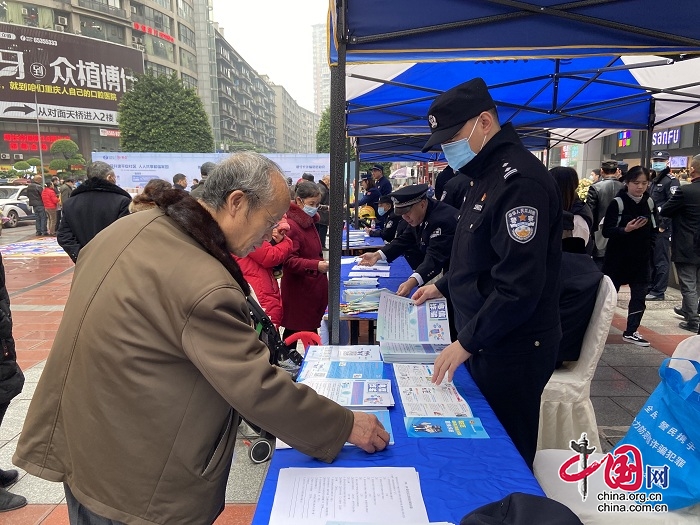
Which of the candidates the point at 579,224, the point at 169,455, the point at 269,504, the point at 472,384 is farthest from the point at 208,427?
the point at 579,224

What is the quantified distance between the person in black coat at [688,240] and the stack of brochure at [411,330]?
443 centimetres

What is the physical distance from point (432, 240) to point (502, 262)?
2169 millimetres

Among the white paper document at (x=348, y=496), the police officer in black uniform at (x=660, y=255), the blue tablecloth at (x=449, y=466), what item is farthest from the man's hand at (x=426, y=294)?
the police officer in black uniform at (x=660, y=255)

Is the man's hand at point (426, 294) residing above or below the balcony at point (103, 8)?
below

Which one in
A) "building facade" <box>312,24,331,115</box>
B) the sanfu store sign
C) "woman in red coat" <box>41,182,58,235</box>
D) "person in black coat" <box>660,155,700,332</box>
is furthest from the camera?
"building facade" <box>312,24,331,115</box>

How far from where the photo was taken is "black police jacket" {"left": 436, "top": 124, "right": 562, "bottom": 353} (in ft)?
5.03

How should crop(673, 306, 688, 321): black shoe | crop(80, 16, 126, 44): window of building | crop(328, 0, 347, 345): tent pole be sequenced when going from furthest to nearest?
crop(80, 16, 126, 44): window of building
crop(673, 306, 688, 321): black shoe
crop(328, 0, 347, 345): tent pole

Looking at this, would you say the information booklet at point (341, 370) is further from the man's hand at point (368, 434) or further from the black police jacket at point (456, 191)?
the black police jacket at point (456, 191)

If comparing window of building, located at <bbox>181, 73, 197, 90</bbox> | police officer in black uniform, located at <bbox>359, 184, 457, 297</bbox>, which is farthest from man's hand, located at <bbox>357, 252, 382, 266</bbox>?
window of building, located at <bbox>181, 73, 197, 90</bbox>

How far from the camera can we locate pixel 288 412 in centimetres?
109

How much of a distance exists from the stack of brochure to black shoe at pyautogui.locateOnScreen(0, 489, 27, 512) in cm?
209

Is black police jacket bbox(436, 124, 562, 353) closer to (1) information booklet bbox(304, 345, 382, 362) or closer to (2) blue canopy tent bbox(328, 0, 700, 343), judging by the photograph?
(1) information booklet bbox(304, 345, 382, 362)

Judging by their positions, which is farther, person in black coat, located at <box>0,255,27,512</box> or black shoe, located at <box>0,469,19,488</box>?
black shoe, located at <box>0,469,19,488</box>

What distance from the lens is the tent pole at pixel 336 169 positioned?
2.26 meters
